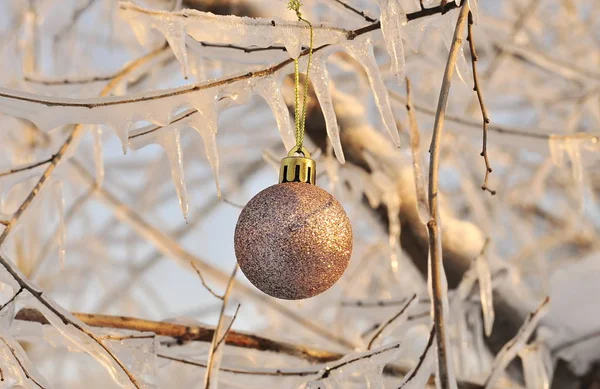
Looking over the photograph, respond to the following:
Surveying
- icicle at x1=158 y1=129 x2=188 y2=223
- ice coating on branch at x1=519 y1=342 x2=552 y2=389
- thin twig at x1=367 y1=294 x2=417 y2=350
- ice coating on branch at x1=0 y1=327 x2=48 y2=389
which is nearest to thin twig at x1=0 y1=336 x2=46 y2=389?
ice coating on branch at x1=0 y1=327 x2=48 y2=389

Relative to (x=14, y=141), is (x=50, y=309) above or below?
below

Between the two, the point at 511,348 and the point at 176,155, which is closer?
the point at 176,155

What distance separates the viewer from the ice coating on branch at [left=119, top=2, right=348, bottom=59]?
2.51ft

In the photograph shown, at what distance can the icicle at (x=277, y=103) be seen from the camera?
82 centimetres

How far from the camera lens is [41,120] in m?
0.76

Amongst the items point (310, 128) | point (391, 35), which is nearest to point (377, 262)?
point (310, 128)

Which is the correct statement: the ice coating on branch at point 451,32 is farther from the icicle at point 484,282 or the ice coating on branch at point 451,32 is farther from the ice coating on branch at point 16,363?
the ice coating on branch at point 16,363

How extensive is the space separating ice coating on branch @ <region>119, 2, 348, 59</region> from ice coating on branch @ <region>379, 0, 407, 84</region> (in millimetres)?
67

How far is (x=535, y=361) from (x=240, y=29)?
A: 3.16 feet

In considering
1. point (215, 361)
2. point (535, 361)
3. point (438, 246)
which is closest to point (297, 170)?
point (438, 246)

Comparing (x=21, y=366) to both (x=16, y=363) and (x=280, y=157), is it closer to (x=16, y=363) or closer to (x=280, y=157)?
(x=16, y=363)

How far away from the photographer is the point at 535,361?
125 cm

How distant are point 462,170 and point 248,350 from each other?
1.22 meters

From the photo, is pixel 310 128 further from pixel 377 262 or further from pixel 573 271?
pixel 377 262
